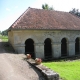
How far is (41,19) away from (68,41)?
510 cm

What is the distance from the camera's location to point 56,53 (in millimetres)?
20094

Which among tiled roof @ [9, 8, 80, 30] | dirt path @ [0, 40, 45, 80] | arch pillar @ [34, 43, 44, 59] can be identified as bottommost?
dirt path @ [0, 40, 45, 80]

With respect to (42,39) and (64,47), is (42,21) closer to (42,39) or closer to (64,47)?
(42,39)

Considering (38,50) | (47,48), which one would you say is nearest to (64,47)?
(47,48)

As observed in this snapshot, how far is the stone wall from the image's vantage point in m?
17.3

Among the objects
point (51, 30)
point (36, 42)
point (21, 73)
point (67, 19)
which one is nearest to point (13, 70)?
point (21, 73)

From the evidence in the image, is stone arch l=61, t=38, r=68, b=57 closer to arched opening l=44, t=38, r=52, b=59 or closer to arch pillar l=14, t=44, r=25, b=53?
arched opening l=44, t=38, r=52, b=59

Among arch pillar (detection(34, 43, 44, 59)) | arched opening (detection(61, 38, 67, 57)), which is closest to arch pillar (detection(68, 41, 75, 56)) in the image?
arched opening (detection(61, 38, 67, 57))

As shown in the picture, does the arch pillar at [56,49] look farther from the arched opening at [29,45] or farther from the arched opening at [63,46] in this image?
the arched opening at [29,45]

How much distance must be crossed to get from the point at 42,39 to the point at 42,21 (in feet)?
8.36

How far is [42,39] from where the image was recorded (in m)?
18.7

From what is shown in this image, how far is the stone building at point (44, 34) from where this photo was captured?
17.4 meters

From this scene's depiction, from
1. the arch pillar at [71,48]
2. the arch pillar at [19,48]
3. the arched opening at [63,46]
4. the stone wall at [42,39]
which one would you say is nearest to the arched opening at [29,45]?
the stone wall at [42,39]

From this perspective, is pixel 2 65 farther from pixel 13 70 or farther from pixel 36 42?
pixel 36 42
